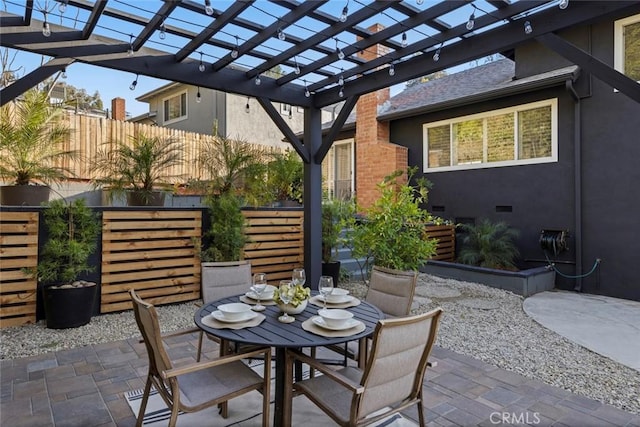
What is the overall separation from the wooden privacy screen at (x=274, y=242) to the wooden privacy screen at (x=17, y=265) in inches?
106

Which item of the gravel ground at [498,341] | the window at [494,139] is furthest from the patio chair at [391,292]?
the window at [494,139]

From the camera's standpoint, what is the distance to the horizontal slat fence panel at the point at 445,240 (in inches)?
322

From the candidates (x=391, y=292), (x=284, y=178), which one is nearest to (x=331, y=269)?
(x=284, y=178)

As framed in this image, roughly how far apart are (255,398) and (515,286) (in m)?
5.11

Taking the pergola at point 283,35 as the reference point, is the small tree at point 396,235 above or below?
below

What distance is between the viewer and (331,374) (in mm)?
1999

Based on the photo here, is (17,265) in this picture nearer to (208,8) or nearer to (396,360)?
(208,8)

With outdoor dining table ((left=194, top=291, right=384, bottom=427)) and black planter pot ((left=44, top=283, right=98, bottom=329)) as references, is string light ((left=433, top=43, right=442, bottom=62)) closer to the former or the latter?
outdoor dining table ((left=194, top=291, right=384, bottom=427))

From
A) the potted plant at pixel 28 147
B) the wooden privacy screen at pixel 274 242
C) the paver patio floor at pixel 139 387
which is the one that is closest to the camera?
the paver patio floor at pixel 139 387

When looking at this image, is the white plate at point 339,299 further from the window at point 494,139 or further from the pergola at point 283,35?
the window at point 494,139

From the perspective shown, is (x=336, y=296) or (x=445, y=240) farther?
(x=445, y=240)

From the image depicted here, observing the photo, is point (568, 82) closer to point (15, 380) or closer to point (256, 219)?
point (256, 219)

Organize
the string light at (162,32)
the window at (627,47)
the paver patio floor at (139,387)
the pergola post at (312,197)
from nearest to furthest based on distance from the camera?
the paver patio floor at (139,387) < the string light at (162,32) < the pergola post at (312,197) < the window at (627,47)

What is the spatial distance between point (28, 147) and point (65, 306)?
6.56ft
